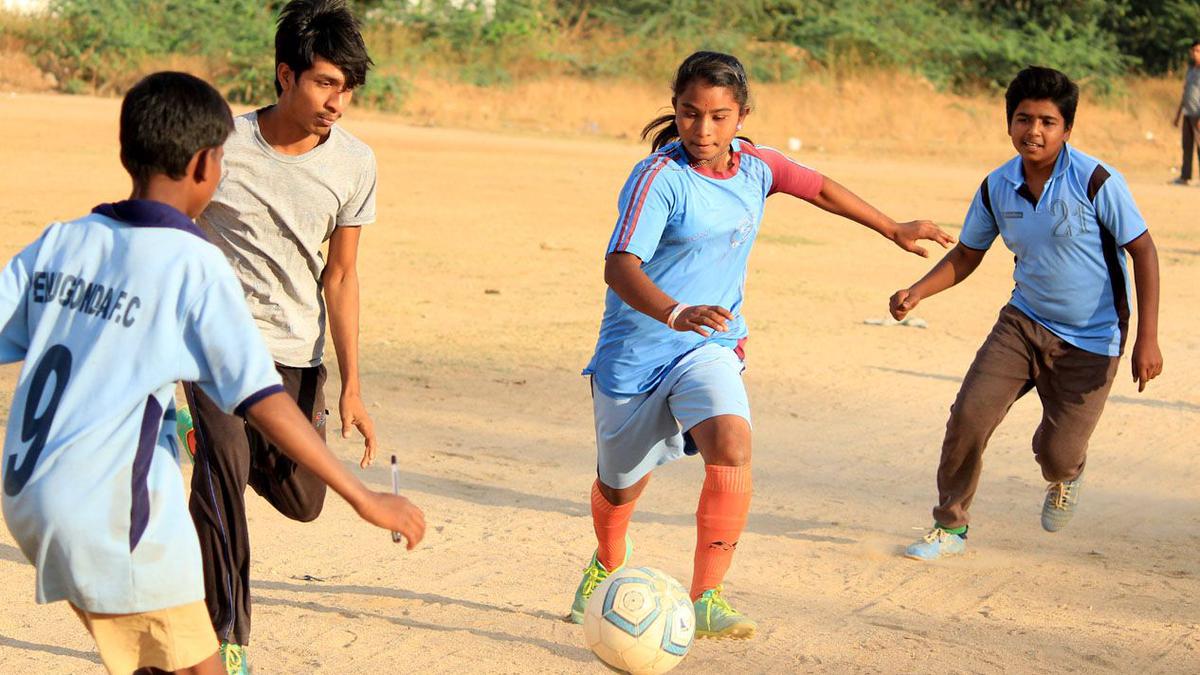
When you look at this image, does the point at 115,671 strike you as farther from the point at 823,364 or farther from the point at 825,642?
the point at 823,364

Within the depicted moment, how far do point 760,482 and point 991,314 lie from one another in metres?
5.17

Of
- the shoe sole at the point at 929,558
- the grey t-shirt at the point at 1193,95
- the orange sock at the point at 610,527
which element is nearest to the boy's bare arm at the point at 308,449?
the orange sock at the point at 610,527

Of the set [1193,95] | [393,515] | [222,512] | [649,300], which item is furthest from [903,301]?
[1193,95]

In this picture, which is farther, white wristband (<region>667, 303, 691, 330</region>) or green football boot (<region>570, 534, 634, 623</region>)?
green football boot (<region>570, 534, 634, 623</region>)

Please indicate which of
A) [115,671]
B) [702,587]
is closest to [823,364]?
[702,587]

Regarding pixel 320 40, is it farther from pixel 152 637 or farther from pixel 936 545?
pixel 936 545

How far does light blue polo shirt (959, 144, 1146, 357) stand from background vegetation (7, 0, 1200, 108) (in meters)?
21.8

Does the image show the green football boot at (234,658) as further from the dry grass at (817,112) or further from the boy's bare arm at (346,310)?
the dry grass at (817,112)

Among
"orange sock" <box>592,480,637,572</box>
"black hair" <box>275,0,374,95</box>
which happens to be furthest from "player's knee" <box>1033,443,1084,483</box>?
"black hair" <box>275,0,374,95</box>

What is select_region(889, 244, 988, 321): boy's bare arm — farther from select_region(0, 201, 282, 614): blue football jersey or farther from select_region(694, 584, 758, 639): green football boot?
select_region(0, 201, 282, 614): blue football jersey

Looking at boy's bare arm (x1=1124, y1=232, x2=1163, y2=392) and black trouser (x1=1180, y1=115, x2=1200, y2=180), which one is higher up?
boy's bare arm (x1=1124, y1=232, x2=1163, y2=392)

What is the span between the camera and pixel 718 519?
4.64 meters

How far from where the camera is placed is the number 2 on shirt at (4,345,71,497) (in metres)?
2.93

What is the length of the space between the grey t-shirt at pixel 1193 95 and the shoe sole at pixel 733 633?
1697cm
